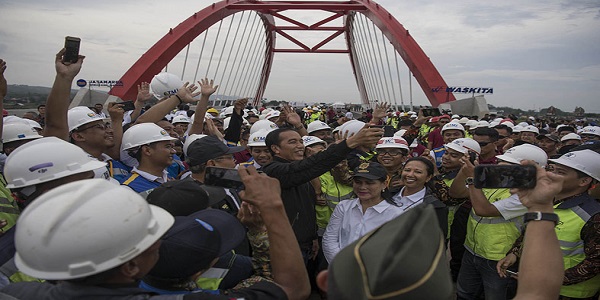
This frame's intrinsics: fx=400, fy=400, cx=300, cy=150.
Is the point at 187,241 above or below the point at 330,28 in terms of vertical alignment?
below

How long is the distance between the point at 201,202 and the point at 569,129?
9.15 m

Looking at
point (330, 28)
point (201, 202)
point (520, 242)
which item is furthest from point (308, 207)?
point (330, 28)

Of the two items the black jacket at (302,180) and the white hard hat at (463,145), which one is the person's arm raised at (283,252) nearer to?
the black jacket at (302,180)

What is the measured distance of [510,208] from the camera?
288cm

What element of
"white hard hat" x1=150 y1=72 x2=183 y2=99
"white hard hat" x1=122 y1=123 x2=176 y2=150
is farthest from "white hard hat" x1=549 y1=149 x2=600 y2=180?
"white hard hat" x1=150 y1=72 x2=183 y2=99

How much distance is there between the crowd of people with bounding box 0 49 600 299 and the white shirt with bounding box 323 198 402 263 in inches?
0.5

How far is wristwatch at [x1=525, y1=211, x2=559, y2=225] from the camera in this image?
156cm

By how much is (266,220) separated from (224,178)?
461 mm

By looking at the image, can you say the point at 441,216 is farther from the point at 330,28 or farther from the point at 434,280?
the point at 330,28

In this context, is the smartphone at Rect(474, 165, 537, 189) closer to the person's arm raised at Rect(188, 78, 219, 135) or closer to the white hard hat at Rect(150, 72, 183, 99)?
the person's arm raised at Rect(188, 78, 219, 135)

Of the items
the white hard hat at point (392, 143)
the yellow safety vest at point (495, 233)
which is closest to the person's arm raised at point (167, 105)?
the white hard hat at point (392, 143)

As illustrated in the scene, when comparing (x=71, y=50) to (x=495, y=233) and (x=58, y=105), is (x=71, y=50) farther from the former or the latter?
(x=495, y=233)

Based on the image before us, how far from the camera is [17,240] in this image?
124 cm

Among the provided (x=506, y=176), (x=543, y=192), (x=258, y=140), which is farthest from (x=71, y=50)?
(x=543, y=192)
